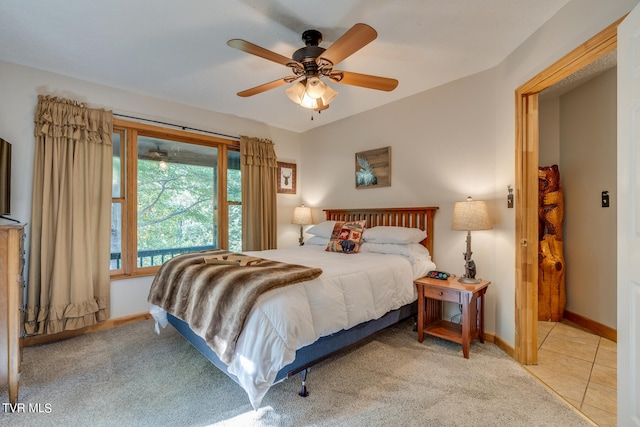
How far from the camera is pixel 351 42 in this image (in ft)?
5.67

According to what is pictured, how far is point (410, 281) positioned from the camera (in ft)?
9.07

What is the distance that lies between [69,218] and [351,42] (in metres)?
3.09

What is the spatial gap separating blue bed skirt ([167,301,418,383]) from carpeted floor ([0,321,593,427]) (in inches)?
7.5

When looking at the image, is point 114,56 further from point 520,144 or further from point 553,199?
point 553,199

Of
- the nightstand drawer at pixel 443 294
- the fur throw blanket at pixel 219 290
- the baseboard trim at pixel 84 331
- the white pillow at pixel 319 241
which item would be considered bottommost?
the baseboard trim at pixel 84 331

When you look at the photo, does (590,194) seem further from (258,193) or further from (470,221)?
(258,193)

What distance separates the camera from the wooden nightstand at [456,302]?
2410 mm

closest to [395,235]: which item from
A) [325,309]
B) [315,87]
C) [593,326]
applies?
[325,309]

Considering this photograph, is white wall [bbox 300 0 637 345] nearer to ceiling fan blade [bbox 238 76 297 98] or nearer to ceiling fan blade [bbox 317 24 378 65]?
ceiling fan blade [bbox 317 24 378 65]

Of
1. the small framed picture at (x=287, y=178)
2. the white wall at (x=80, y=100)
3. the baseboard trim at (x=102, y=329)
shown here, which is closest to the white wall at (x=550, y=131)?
the baseboard trim at (x=102, y=329)

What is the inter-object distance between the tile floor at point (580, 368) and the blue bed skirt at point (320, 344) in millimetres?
1189

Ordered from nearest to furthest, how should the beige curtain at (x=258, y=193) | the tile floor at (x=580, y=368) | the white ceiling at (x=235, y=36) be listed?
the tile floor at (x=580, y=368)
the white ceiling at (x=235, y=36)
the beige curtain at (x=258, y=193)

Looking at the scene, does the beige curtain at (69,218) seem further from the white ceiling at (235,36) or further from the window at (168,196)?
the white ceiling at (235,36)

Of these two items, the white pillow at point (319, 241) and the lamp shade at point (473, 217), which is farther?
the white pillow at point (319, 241)
